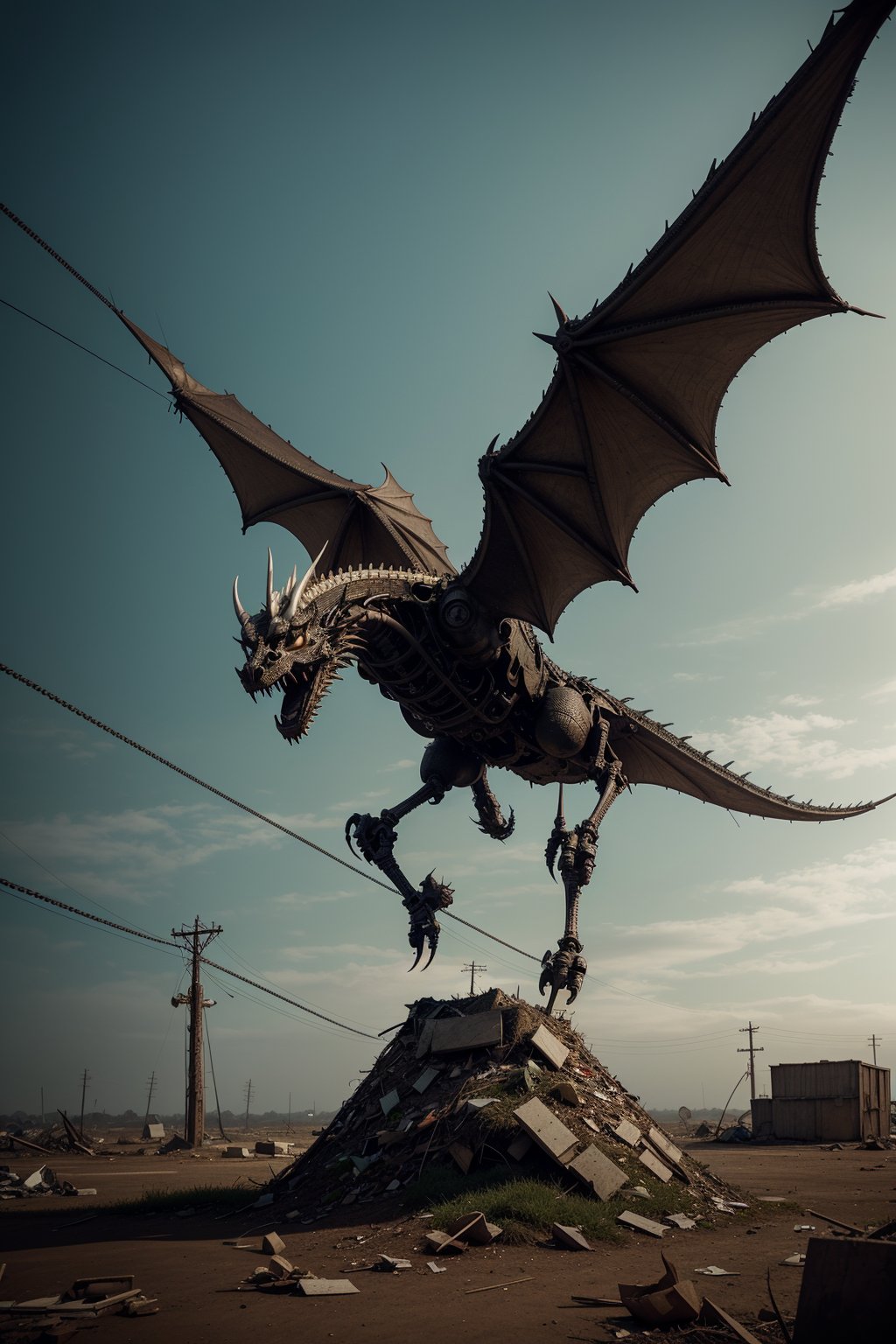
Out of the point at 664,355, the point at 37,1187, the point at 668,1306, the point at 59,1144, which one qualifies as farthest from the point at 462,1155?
the point at 59,1144

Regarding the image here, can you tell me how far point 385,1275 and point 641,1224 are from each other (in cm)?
207

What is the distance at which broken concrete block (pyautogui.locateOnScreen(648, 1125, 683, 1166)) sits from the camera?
334 inches

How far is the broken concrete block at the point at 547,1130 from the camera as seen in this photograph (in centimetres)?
741

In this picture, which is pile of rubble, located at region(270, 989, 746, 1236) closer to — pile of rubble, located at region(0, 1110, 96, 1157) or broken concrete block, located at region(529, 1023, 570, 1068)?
broken concrete block, located at region(529, 1023, 570, 1068)

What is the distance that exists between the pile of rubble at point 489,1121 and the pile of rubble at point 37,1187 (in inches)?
204

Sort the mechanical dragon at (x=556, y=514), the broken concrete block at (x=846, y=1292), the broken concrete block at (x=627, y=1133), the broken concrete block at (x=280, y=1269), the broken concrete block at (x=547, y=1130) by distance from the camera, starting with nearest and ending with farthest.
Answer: the broken concrete block at (x=846, y=1292) < the broken concrete block at (x=280, y=1269) < the broken concrete block at (x=547, y=1130) < the mechanical dragon at (x=556, y=514) < the broken concrete block at (x=627, y=1133)

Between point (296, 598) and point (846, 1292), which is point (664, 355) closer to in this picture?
point (296, 598)

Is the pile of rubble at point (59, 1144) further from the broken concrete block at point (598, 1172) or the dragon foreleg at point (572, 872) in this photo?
the broken concrete block at point (598, 1172)

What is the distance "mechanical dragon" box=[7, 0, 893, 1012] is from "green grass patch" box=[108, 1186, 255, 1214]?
116 inches

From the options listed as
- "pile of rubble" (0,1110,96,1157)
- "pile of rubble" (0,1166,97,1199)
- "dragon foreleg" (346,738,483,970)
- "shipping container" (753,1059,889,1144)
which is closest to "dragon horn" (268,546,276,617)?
"dragon foreleg" (346,738,483,970)

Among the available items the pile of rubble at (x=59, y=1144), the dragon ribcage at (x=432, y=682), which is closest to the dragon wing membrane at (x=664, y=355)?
the dragon ribcage at (x=432, y=682)

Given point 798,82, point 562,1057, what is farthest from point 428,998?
point 798,82

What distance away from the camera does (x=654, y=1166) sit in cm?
805

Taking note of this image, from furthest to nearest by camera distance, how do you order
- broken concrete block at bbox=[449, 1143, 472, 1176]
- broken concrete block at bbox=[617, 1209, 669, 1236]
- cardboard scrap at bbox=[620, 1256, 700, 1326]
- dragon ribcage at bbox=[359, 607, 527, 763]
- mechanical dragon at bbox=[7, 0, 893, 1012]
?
dragon ribcage at bbox=[359, 607, 527, 763] → mechanical dragon at bbox=[7, 0, 893, 1012] → broken concrete block at bbox=[449, 1143, 472, 1176] → broken concrete block at bbox=[617, 1209, 669, 1236] → cardboard scrap at bbox=[620, 1256, 700, 1326]
